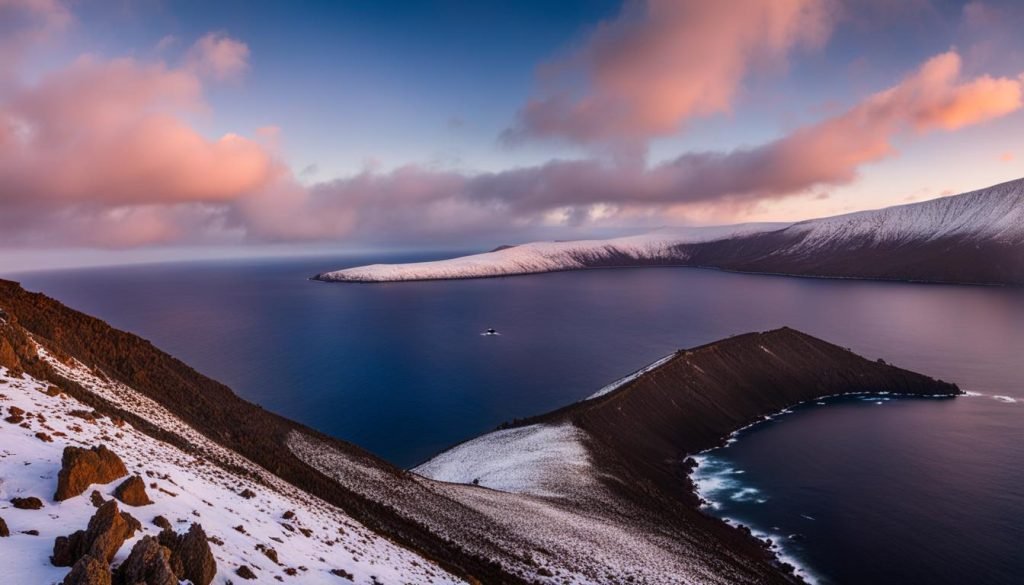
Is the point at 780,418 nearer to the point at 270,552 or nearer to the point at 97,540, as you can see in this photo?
the point at 270,552

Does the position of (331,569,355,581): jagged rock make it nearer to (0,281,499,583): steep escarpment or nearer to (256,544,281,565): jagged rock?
(256,544,281,565): jagged rock

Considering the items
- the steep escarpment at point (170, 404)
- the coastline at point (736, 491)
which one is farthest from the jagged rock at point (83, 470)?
the coastline at point (736, 491)

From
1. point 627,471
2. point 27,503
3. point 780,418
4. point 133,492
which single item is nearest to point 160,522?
point 133,492

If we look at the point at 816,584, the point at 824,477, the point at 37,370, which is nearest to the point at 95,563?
the point at 37,370

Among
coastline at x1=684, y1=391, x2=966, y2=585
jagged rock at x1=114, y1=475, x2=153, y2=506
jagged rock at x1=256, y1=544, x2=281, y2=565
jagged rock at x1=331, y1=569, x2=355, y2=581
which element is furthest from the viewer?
coastline at x1=684, y1=391, x2=966, y2=585

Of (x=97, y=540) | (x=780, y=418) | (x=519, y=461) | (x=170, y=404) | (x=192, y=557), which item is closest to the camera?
(x=97, y=540)

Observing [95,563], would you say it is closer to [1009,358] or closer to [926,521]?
[926,521]

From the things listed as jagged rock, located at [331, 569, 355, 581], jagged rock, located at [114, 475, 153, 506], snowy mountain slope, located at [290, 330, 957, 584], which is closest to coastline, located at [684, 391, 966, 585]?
snowy mountain slope, located at [290, 330, 957, 584]
